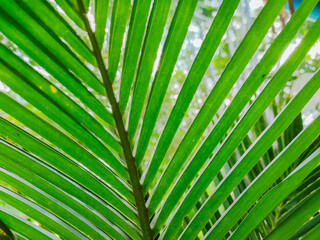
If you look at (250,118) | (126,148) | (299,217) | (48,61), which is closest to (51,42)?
(48,61)

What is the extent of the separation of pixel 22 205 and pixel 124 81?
309 mm

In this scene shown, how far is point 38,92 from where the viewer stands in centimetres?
55

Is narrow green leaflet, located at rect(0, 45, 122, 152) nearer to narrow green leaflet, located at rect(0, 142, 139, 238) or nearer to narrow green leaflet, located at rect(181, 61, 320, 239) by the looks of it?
narrow green leaflet, located at rect(0, 142, 139, 238)

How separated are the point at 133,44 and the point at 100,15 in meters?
0.09

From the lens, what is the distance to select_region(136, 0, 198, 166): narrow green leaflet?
0.55 meters

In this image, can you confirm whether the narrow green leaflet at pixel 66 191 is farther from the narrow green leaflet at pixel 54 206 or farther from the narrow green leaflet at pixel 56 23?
the narrow green leaflet at pixel 56 23

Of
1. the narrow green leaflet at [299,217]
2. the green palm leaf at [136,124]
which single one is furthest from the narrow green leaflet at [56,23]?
the narrow green leaflet at [299,217]

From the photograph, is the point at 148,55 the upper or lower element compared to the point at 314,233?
upper

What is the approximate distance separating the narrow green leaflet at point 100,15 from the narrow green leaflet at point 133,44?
6cm

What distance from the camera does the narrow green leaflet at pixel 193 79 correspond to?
0.53m

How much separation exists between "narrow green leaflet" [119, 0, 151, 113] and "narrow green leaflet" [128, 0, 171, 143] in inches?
0.5

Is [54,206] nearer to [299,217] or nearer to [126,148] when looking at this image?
[126,148]

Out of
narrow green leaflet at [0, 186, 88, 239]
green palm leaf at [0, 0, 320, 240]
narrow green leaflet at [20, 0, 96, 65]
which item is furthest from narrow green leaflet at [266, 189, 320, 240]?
narrow green leaflet at [20, 0, 96, 65]

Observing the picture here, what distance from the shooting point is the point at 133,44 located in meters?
0.59
